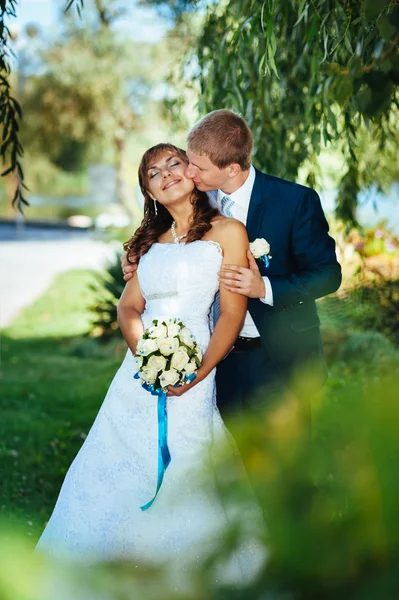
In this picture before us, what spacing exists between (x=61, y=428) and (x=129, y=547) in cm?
333

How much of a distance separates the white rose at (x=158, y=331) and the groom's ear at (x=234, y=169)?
708 mm

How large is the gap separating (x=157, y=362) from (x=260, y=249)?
2.06 feet

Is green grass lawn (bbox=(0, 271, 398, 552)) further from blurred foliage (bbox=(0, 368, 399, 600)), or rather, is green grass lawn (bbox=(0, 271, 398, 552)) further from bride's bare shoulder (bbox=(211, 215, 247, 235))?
bride's bare shoulder (bbox=(211, 215, 247, 235))

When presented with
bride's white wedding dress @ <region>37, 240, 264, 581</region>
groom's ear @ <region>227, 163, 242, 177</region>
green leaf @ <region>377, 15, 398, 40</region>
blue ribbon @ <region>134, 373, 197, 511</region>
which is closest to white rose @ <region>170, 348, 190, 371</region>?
blue ribbon @ <region>134, 373, 197, 511</region>

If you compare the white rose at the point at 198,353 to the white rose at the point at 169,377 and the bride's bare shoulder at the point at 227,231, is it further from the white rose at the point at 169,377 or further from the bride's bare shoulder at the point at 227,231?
the bride's bare shoulder at the point at 227,231

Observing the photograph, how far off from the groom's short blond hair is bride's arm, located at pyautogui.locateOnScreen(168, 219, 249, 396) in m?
0.30

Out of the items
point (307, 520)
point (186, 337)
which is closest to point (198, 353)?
point (186, 337)

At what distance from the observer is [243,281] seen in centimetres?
304

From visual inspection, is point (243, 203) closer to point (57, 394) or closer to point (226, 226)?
point (226, 226)

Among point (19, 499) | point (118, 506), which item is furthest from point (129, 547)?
point (19, 499)

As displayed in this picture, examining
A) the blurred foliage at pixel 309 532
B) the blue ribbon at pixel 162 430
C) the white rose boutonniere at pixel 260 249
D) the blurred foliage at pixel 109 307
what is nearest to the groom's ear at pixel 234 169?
the white rose boutonniere at pixel 260 249

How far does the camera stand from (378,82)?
167 cm

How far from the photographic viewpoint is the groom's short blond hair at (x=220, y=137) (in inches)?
119

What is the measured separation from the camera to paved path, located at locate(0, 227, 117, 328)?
1436cm
